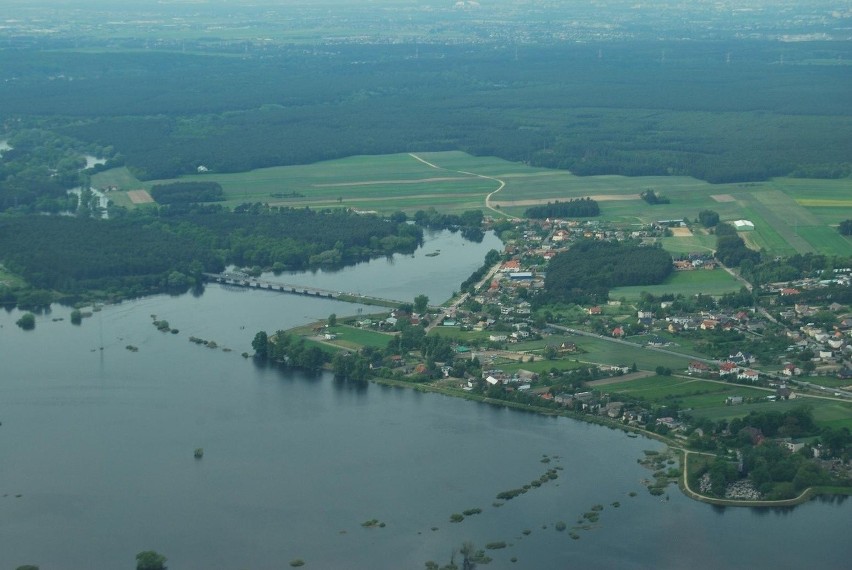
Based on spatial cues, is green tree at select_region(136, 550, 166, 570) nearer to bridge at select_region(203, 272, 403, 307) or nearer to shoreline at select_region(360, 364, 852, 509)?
shoreline at select_region(360, 364, 852, 509)

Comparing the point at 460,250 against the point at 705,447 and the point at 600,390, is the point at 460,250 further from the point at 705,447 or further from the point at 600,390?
the point at 705,447

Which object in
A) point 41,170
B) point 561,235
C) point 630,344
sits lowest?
point 41,170

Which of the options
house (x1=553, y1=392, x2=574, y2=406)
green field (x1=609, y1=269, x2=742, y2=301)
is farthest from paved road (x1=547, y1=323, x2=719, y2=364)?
house (x1=553, y1=392, x2=574, y2=406)

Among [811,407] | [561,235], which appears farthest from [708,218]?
[811,407]

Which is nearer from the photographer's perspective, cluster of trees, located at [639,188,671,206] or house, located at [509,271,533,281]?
house, located at [509,271,533,281]

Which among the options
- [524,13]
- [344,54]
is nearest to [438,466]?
[344,54]

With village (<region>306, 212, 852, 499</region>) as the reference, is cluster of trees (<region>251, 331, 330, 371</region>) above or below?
below

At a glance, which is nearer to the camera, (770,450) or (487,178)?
(770,450)

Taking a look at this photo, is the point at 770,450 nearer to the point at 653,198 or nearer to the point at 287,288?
the point at 287,288
